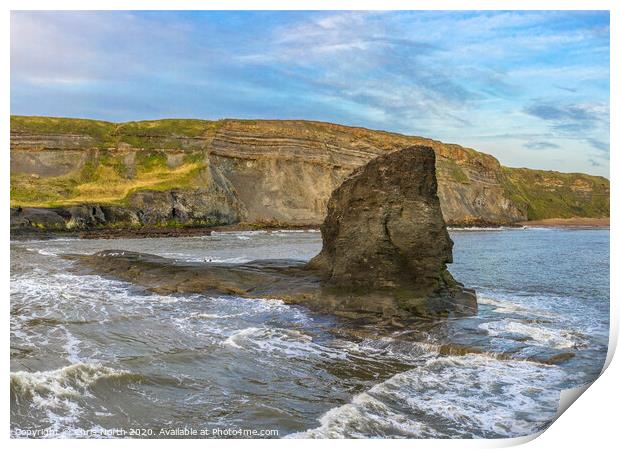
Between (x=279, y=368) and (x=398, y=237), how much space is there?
16.7 ft

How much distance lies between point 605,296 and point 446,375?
9.58 metres

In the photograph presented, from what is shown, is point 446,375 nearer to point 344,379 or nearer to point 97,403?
point 344,379

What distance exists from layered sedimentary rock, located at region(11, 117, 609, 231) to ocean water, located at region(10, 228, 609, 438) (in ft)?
144

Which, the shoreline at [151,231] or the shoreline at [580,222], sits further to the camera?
the shoreline at [580,222]

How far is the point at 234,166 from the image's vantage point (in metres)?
70.0

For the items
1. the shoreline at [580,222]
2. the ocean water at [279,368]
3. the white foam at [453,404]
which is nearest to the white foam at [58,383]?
the ocean water at [279,368]

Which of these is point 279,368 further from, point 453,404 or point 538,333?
point 538,333

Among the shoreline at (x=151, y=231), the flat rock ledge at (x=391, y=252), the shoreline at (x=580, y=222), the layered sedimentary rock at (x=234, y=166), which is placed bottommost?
the shoreline at (x=151, y=231)

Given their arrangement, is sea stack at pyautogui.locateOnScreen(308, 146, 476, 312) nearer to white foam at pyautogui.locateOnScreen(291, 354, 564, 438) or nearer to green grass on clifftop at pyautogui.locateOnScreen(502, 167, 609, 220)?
white foam at pyautogui.locateOnScreen(291, 354, 564, 438)

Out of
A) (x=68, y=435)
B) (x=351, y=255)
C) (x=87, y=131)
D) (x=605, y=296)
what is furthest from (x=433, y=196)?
(x=87, y=131)

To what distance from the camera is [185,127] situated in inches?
2849

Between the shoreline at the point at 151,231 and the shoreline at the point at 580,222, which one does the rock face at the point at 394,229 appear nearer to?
the shoreline at the point at 151,231

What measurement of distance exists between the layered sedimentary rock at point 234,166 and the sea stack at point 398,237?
144ft

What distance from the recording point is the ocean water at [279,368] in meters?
6.21
